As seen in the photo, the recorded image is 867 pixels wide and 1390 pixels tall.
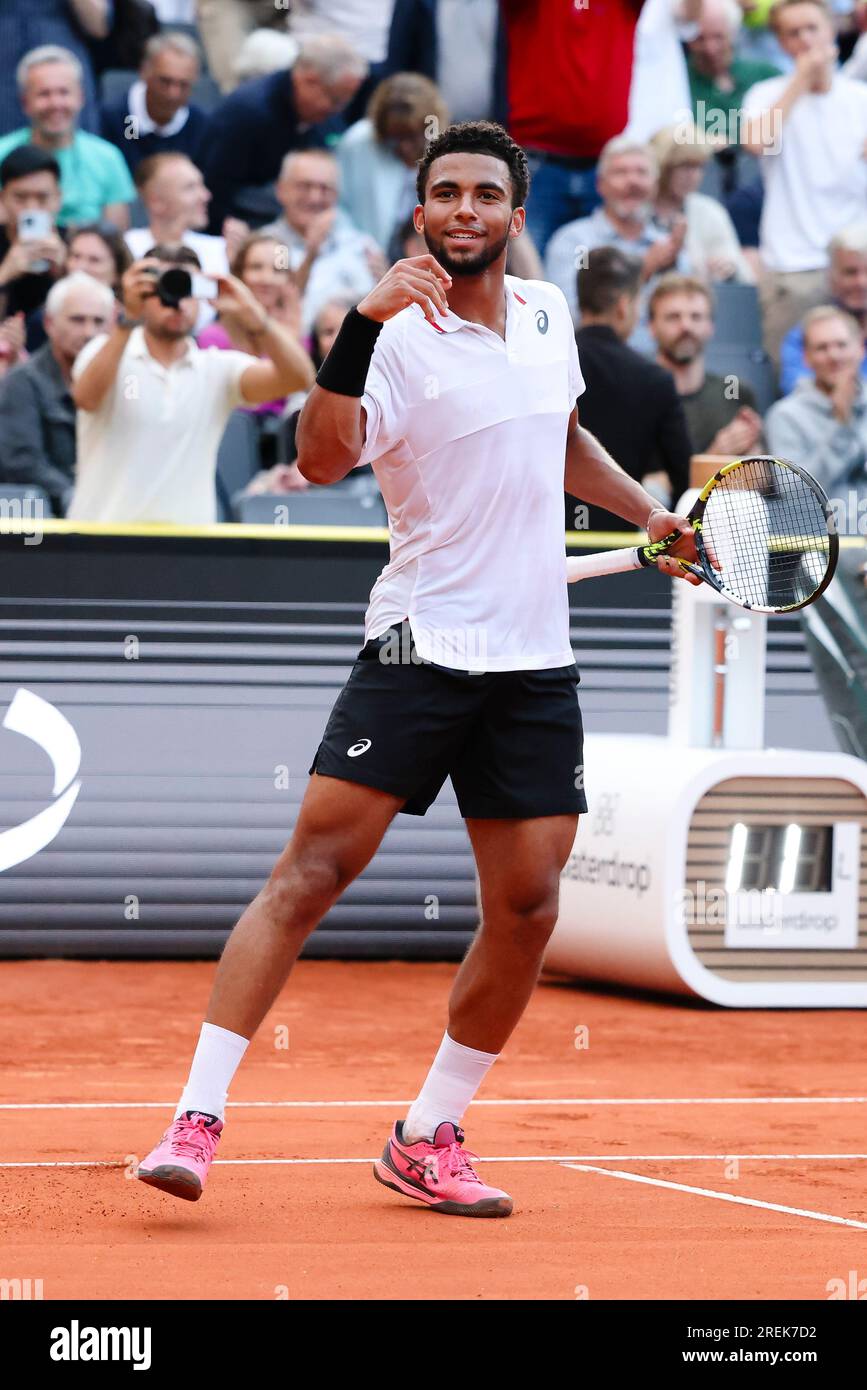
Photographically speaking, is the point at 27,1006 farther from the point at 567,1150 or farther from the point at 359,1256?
the point at 359,1256

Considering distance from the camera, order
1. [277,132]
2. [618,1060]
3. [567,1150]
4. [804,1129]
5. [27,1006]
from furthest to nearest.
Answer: [277,132] → [27,1006] → [618,1060] → [804,1129] → [567,1150]

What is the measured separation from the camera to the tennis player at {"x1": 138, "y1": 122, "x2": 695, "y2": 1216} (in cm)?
439

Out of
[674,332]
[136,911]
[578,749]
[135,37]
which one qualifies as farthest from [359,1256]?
[135,37]

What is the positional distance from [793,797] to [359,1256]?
14.4 feet

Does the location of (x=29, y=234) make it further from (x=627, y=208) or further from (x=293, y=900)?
(x=293, y=900)

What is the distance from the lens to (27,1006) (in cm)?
780

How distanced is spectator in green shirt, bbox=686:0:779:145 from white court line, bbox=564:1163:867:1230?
7999 mm

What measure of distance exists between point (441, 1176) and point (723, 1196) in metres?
0.65

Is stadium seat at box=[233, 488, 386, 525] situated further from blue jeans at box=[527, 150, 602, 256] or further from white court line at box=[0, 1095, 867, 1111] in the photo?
white court line at box=[0, 1095, 867, 1111]

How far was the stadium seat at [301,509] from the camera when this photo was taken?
30.3 feet

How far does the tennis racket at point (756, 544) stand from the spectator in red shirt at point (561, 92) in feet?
18.9

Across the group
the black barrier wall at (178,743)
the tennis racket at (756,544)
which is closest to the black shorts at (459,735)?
the tennis racket at (756,544)

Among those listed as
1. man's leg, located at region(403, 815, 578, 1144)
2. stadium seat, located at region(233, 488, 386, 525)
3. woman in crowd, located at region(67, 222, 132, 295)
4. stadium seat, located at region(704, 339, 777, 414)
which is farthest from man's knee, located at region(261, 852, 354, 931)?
stadium seat, located at region(704, 339, 777, 414)

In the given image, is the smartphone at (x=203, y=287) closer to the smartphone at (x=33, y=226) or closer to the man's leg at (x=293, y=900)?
the smartphone at (x=33, y=226)
